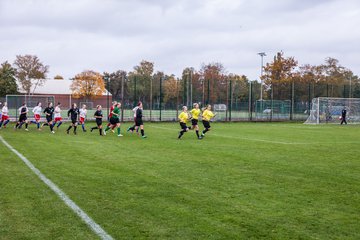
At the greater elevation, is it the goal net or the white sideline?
the goal net

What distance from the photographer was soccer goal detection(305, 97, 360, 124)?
42.7 metres

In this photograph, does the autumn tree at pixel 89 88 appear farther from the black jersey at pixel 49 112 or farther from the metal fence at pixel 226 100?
the black jersey at pixel 49 112

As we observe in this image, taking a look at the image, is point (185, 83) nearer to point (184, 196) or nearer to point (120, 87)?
point (120, 87)

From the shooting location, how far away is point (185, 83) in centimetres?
4344

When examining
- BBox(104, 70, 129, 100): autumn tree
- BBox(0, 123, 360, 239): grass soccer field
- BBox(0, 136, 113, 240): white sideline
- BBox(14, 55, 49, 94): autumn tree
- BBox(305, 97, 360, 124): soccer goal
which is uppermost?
BBox(14, 55, 49, 94): autumn tree

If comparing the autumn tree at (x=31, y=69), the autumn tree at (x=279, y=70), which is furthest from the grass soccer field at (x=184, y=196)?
the autumn tree at (x=31, y=69)

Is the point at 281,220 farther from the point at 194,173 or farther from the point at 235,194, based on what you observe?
the point at 194,173

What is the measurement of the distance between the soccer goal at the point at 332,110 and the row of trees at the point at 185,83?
495 cm

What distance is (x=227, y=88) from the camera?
4494 centimetres

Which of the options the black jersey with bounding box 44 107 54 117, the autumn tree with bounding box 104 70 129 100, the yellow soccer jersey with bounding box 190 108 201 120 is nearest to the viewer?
the yellow soccer jersey with bounding box 190 108 201 120

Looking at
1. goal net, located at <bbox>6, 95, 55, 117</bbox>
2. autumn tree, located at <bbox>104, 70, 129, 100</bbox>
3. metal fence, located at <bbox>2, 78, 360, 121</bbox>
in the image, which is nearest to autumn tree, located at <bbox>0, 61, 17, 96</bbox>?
metal fence, located at <bbox>2, 78, 360, 121</bbox>

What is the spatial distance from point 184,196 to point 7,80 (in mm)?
60287

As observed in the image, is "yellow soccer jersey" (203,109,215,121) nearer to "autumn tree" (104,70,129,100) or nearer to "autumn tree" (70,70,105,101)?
"autumn tree" (104,70,129,100)

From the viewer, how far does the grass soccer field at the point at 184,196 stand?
18.1 ft
